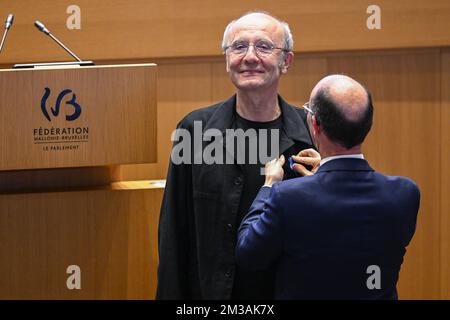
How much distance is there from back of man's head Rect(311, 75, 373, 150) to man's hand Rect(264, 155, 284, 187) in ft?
0.59

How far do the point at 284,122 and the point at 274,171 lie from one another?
0.68 feet

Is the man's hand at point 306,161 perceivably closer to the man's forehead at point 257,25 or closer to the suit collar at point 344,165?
the suit collar at point 344,165

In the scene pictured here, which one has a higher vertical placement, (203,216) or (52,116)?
(52,116)

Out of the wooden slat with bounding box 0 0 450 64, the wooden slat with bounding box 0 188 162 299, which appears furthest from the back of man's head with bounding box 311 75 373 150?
the wooden slat with bounding box 0 0 450 64

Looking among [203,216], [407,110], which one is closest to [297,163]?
[203,216]

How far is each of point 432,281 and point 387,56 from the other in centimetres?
77

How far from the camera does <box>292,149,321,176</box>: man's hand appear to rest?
1.48 m

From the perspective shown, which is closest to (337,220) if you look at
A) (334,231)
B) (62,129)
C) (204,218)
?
(334,231)

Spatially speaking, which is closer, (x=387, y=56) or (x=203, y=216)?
(x=203, y=216)

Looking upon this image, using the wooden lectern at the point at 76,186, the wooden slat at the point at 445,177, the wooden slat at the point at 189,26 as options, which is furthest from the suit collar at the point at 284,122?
the wooden slat at the point at 445,177

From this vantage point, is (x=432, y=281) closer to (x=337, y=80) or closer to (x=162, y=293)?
(x=162, y=293)

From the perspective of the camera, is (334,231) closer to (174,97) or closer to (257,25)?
(257,25)

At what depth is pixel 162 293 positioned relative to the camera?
1581mm

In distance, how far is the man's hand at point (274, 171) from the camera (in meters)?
1.43
